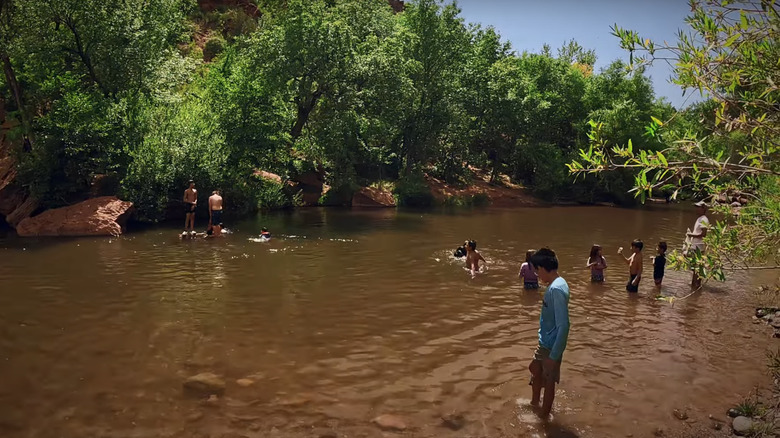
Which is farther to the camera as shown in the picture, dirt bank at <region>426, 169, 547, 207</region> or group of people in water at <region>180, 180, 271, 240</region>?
dirt bank at <region>426, 169, 547, 207</region>

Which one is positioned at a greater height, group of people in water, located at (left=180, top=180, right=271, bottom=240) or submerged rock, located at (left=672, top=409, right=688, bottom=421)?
group of people in water, located at (left=180, top=180, right=271, bottom=240)

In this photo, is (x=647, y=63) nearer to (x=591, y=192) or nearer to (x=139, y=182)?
(x=139, y=182)

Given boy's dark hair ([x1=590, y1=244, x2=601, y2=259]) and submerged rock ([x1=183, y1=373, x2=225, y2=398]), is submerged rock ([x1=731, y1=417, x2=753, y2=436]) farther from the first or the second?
boy's dark hair ([x1=590, y1=244, x2=601, y2=259])

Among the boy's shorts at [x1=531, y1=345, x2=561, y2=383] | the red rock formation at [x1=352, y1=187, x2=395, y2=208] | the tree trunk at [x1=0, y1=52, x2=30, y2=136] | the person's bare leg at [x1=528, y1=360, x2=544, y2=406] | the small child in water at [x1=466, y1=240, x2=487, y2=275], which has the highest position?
the tree trunk at [x1=0, y1=52, x2=30, y2=136]

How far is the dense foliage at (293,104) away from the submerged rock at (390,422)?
10.1 metres

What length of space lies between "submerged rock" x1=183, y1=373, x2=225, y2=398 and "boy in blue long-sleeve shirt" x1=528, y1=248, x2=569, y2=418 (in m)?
4.39

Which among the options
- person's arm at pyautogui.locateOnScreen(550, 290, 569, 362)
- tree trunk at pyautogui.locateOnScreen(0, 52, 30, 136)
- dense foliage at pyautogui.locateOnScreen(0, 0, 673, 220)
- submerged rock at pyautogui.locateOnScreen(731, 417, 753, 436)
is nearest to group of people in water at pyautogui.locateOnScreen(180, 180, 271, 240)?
dense foliage at pyautogui.locateOnScreen(0, 0, 673, 220)

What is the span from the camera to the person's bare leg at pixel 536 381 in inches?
263

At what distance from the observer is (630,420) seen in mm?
6730

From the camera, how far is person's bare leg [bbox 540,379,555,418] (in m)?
6.54

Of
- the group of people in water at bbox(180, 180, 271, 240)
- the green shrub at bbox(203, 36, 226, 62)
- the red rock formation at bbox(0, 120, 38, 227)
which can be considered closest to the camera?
the group of people in water at bbox(180, 180, 271, 240)

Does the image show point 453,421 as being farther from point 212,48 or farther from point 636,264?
point 212,48

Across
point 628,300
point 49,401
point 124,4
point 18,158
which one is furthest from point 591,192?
point 49,401

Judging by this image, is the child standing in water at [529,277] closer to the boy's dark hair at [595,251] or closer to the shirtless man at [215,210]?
the boy's dark hair at [595,251]
